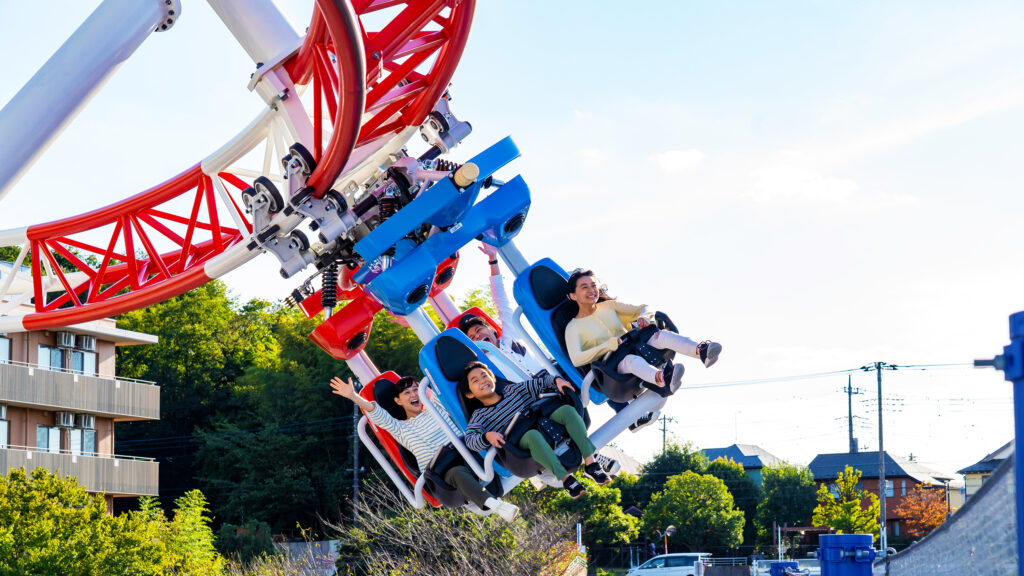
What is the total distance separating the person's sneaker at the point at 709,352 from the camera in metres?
7.87

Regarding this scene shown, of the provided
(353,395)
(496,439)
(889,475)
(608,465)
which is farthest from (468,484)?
(889,475)

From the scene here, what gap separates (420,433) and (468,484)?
0.72 m

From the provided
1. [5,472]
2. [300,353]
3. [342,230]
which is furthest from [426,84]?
[300,353]

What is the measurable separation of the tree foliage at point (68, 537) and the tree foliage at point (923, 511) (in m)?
32.4

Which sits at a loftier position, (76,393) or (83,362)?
(83,362)

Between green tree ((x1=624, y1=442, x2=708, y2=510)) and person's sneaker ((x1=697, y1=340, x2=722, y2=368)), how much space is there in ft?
130

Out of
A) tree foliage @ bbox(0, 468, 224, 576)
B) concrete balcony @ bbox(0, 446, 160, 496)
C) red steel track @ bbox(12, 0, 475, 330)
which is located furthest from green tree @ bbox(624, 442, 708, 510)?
red steel track @ bbox(12, 0, 475, 330)

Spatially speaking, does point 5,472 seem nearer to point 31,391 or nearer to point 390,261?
point 31,391

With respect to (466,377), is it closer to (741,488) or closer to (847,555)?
(847,555)

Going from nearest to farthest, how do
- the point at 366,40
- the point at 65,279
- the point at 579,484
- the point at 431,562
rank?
the point at 579,484, the point at 366,40, the point at 65,279, the point at 431,562

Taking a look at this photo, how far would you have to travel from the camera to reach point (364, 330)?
31.1ft

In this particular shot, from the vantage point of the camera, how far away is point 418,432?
352 inches

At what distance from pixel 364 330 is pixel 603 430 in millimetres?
A: 2316

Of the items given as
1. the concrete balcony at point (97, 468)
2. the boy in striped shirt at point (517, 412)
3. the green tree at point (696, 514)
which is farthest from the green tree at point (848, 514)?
the boy in striped shirt at point (517, 412)
